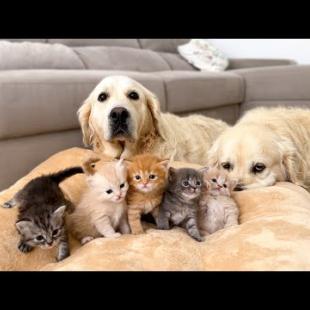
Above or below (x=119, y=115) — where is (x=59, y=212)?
below

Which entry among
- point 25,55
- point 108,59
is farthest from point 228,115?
point 25,55

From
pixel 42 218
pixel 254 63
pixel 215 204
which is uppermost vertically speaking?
pixel 42 218

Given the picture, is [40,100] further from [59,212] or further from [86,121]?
[59,212]

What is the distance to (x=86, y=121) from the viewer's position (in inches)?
101

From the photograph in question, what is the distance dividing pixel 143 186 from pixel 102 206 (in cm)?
20

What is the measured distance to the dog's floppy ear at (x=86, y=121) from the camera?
253cm

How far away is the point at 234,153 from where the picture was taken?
7.22ft

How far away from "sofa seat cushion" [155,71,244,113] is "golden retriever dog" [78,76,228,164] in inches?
29.7

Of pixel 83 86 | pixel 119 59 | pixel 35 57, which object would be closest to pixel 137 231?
pixel 83 86

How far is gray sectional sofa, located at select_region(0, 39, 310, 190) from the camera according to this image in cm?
244

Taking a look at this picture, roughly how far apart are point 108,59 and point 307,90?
2.05 metres

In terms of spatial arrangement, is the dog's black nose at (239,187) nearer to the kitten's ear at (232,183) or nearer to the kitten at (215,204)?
the kitten's ear at (232,183)

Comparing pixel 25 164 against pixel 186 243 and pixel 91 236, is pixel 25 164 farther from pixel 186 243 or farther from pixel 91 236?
pixel 186 243

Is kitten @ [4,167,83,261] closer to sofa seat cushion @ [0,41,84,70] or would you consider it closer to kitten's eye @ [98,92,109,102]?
kitten's eye @ [98,92,109,102]
